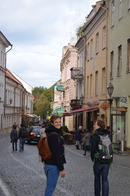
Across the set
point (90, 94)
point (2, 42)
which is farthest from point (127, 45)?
point (2, 42)

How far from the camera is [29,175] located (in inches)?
502

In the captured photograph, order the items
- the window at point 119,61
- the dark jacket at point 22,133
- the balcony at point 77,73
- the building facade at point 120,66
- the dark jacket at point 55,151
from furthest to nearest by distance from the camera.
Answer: the balcony at point 77,73
the window at point 119,61
the dark jacket at point 22,133
the building facade at point 120,66
the dark jacket at point 55,151

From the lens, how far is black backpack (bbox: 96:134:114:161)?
320 inches

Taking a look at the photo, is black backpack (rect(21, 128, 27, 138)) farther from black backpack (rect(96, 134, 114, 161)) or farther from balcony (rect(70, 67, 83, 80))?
balcony (rect(70, 67, 83, 80))

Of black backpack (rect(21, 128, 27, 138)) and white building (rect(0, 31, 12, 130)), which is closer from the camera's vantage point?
black backpack (rect(21, 128, 27, 138))

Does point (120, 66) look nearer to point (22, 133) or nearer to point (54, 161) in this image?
point (22, 133)

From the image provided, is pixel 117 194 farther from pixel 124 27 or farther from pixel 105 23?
pixel 105 23

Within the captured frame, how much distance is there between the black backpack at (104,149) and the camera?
8.13 m

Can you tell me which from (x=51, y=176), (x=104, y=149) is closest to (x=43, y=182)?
(x=104, y=149)

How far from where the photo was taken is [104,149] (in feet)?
26.8

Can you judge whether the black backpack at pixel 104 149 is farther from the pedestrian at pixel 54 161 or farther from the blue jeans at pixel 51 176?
the blue jeans at pixel 51 176

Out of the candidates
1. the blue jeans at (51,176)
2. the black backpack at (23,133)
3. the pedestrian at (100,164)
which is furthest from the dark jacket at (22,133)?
the blue jeans at (51,176)

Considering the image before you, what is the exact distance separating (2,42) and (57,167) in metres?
49.8

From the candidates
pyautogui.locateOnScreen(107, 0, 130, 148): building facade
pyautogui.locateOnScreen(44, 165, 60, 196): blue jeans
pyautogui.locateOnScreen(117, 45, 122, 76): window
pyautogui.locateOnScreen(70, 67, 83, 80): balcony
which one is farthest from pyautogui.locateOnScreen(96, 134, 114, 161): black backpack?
pyautogui.locateOnScreen(70, 67, 83, 80): balcony
